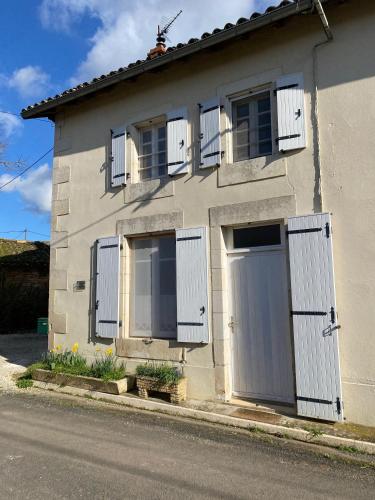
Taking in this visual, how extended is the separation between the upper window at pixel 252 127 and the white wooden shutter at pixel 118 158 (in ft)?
6.34

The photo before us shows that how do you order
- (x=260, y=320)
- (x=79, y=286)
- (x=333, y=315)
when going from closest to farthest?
(x=333, y=315) < (x=260, y=320) < (x=79, y=286)

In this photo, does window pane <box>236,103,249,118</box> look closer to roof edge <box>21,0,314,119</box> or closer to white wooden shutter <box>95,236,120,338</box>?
roof edge <box>21,0,314,119</box>

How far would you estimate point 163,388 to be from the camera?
5.76 meters

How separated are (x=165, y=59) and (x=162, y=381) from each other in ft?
15.1

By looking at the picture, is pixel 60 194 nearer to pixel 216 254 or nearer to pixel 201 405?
pixel 216 254

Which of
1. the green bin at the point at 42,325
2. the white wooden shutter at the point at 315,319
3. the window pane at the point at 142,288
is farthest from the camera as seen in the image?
the green bin at the point at 42,325

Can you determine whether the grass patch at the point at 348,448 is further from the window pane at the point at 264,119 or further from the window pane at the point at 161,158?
the window pane at the point at 161,158

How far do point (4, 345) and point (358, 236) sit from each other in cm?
912

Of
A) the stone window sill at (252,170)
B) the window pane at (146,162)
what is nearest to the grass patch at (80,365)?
the window pane at (146,162)

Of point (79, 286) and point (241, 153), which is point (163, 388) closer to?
point (79, 286)

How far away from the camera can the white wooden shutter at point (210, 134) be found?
19.4ft

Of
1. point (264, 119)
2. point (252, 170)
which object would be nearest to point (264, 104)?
point (264, 119)

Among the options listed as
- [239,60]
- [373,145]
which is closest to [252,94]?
[239,60]

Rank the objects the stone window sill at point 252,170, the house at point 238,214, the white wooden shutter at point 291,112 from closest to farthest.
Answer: the house at point 238,214 < the white wooden shutter at point 291,112 < the stone window sill at point 252,170
